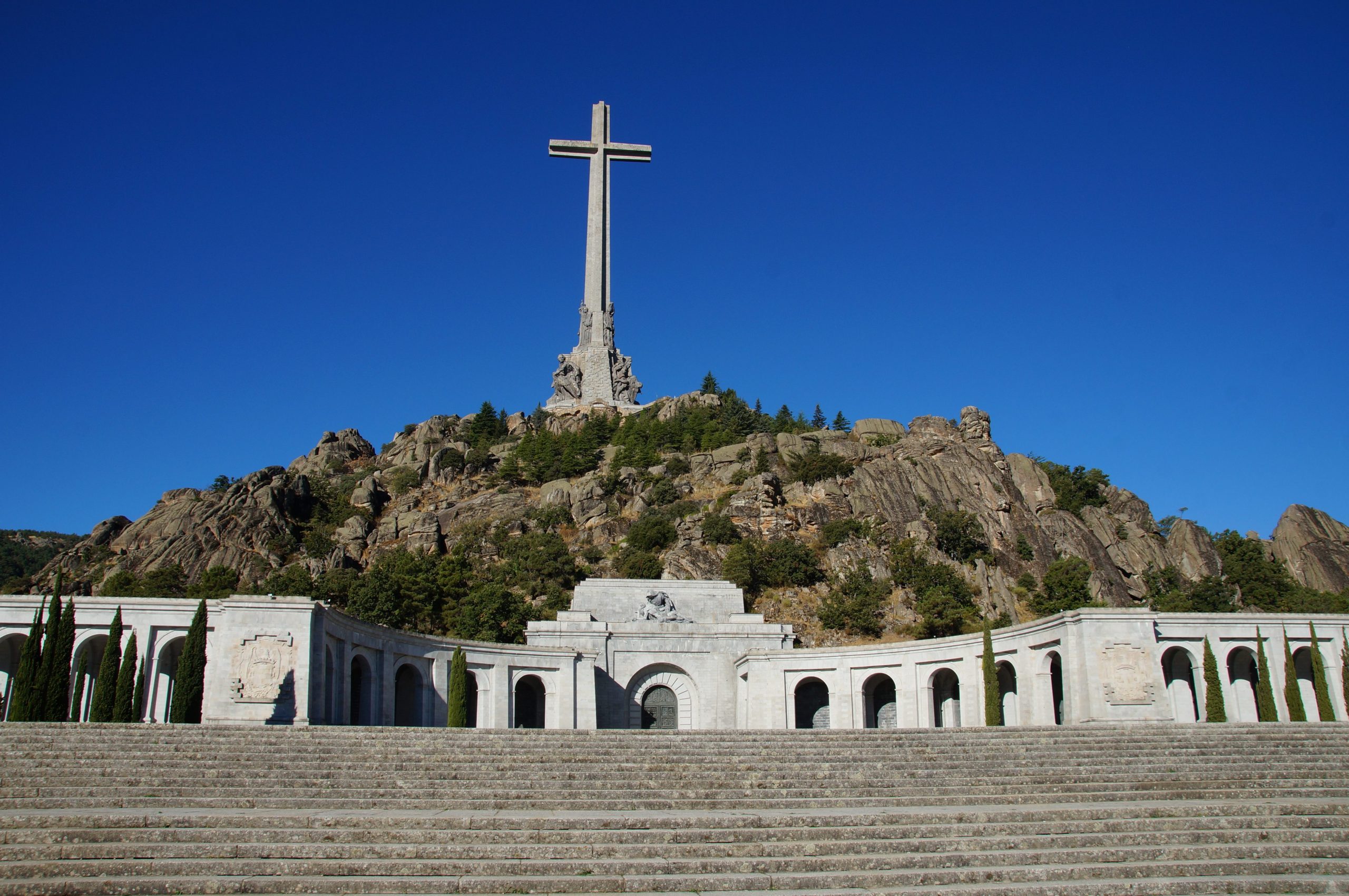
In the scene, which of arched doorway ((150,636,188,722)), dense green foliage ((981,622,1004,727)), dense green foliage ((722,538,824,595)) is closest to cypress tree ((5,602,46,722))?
arched doorway ((150,636,188,722))

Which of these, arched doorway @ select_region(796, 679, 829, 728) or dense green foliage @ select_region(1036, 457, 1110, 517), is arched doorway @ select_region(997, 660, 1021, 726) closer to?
arched doorway @ select_region(796, 679, 829, 728)

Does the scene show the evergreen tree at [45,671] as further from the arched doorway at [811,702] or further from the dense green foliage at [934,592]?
the dense green foliage at [934,592]

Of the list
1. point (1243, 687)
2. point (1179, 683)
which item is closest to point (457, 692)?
point (1179, 683)

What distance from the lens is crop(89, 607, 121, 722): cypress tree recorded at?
90.7 feet

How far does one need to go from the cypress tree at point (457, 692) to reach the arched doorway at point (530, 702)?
221 inches

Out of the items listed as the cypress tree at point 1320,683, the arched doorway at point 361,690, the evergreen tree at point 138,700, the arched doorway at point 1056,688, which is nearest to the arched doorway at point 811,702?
the arched doorway at point 1056,688

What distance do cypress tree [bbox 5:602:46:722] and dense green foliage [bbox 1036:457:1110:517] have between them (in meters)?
64.3

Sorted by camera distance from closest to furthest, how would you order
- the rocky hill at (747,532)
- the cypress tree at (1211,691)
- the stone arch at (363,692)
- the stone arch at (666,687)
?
1. the cypress tree at (1211,691)
2. the stone arch at (363,692)
3. the stone arch at (666,687)
4. the rocky hill at (747,532)

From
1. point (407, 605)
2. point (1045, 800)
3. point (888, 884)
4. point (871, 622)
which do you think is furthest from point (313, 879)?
point (871, 622)

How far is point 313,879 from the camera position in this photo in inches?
541

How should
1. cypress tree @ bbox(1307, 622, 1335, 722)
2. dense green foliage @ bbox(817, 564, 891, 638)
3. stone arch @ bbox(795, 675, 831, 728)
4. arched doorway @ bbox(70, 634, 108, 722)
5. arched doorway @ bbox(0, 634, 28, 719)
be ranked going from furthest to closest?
dense green foliage @ bbox(817, 564, 891, 638), stone arch @ bbox(795, 675, 831, 728), arched doorway @ bbox(0, 634, 28, 719), arched doorway @ bbox(70, 634, 108, 722), cypress tree @ bbox(1307, 622, 1335, 722)

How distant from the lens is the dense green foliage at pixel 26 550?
99188 millimetres

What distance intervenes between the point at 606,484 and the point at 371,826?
63744 millimetres

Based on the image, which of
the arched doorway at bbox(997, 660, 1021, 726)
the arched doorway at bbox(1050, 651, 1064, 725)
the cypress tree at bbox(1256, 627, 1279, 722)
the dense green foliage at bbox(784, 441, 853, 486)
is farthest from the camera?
the dense green foliage at bbox(784, 441, 853, 486)
